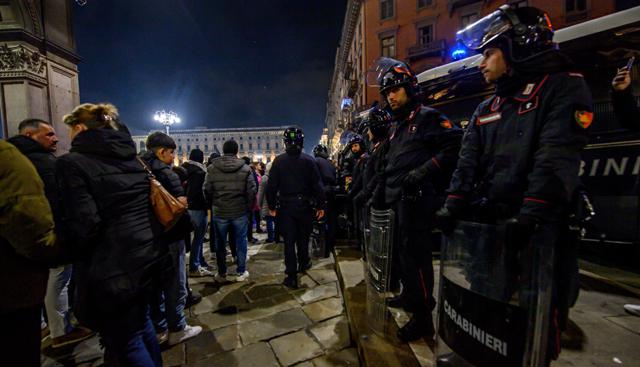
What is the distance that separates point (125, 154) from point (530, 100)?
2.42 meters

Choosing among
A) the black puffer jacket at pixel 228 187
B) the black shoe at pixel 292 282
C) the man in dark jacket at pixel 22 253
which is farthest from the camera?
the black puffer jacket at pixel 228 187

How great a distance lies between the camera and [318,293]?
369cm

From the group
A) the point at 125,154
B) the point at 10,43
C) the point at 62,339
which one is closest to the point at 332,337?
the point at 125,154

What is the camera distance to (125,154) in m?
1.70

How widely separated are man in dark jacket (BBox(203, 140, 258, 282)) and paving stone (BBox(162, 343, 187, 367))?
1.65 meters

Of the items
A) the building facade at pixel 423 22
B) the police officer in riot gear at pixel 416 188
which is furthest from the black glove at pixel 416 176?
the building facade at pixel 423 22

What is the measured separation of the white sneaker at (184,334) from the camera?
270 cm

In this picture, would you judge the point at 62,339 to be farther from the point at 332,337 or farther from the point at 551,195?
the point at 551,195

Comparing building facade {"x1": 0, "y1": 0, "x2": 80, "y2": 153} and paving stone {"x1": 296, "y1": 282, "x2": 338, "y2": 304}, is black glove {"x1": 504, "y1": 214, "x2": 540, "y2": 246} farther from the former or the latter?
building facade {"x1": 0, "y1": 0, "x2": 80, "y2": 153}

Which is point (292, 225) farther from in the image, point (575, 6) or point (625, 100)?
point (575, 6)

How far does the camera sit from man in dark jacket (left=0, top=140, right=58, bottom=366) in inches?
54.6

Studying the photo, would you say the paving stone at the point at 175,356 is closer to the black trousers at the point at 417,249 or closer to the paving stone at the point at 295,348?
the paving stone at the point at 295,348

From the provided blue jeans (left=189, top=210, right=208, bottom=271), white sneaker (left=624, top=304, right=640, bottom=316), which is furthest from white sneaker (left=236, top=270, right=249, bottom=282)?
white sneaker (left=624, top=304, right=640, bottom=316)

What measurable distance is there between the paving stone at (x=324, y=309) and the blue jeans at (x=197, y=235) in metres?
2.29
